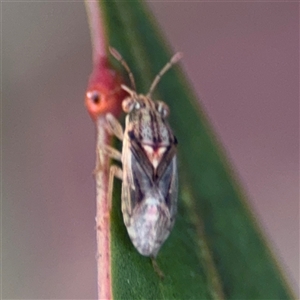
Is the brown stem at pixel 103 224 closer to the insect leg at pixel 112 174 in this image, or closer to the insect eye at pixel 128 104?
the insect leg at pixel 112 174

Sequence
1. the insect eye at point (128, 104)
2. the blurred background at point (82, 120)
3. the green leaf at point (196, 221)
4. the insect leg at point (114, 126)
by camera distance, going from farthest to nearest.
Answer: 1. the blurred background at point (82, 120)
2. the insect eye at point (128, 104)
3. the insect leg at point (114, 126)
4. the green leaf at point (196, 221)

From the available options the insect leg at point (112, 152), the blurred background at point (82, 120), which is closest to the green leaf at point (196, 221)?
the insect leg at point (112, 152)

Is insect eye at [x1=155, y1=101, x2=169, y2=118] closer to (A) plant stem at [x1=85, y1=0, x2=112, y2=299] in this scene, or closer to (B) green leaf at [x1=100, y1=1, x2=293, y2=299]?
(B) green leaf at [x1=100, y1=1, x2=293, y2=299]

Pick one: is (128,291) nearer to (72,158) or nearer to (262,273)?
(262,273)

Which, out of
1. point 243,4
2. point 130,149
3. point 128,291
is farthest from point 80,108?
point 128,291

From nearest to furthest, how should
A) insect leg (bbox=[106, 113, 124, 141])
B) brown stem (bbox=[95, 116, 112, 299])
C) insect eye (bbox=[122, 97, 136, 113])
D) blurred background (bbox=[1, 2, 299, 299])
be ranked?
1. brown stem (bbox=[95, 116, 112, 299])
2. insect leg (bbox=[106, 113, 124, 141])
3. insect eye (bbox=[122, 97, 136, 113])
4. blurred background (bbox=[1, 2, 299, 299])

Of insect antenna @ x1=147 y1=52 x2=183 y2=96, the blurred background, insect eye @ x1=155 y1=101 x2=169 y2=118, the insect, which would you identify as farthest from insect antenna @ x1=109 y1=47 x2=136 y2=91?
the blurred background

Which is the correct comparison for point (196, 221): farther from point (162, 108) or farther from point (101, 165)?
point (162, 108)
